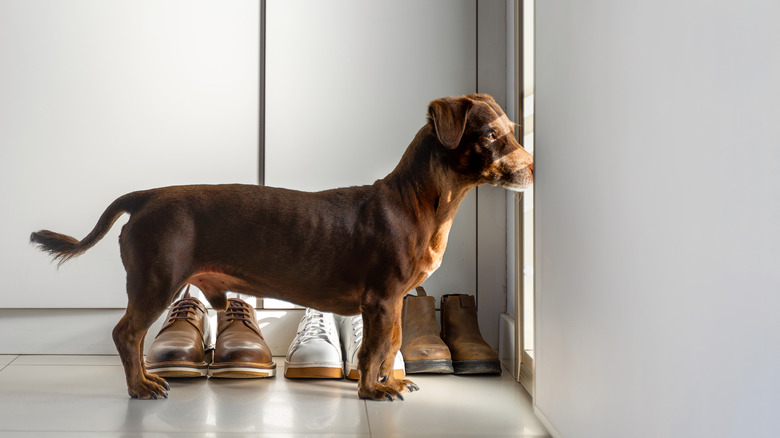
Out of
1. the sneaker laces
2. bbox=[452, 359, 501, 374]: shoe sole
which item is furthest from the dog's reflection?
bbox=[452, 359, 501, 374]: shoe sole

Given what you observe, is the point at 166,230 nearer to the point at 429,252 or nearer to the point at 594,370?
the point at 429,252

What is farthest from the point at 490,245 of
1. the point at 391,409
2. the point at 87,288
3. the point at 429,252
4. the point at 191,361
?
the point at 87,288

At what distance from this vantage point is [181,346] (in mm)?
1623

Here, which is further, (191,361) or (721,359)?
(191,361)

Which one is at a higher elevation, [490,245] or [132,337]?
[490,245]

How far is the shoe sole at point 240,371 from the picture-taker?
160 cm

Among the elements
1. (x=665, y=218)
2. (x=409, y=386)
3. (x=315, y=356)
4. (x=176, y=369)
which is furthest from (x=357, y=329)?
(x=665, y=218)

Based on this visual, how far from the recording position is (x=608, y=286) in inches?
35.7

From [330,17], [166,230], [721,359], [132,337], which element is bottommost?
[132,337]

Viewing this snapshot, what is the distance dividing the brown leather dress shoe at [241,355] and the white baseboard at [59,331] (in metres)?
0.39

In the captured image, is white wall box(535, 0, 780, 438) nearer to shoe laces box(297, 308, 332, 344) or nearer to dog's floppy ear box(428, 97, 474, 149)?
dog's floppy ear box(428, 97, 474, 149)

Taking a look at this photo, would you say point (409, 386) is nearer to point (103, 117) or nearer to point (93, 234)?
point (93, 234)

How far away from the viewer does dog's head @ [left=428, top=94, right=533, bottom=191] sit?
4.33 feet

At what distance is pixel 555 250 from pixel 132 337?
2.92 feet
